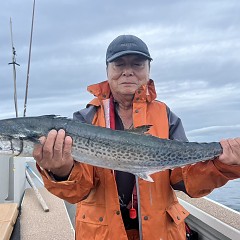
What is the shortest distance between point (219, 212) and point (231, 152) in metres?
1.58

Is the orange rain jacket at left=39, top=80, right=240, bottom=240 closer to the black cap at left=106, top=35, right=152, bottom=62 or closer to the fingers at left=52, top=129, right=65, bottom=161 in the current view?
the fingers at left=52, top=129, right=65, bottom=161

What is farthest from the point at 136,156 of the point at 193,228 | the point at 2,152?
the point at 193,228

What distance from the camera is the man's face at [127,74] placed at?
2.91 meters

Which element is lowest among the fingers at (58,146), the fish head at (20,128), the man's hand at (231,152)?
the man's hand at (231,152)

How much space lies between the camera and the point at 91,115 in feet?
9.84

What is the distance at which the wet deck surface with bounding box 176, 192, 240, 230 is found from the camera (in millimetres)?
3707

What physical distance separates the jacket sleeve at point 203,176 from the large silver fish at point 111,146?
8 cm

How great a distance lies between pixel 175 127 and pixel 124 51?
79 centimetres

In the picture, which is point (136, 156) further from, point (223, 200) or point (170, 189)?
point (223, 200)

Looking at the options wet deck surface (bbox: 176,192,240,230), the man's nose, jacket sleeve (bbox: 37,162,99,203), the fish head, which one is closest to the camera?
jacket sleeve (bbox: 37,162,99,203)

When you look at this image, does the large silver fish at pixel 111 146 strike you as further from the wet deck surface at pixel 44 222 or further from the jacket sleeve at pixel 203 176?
the wet deck surface at pixel 44 222

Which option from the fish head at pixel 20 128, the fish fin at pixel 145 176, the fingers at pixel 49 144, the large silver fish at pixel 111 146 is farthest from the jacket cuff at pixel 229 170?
the fish head at pixel 20 128

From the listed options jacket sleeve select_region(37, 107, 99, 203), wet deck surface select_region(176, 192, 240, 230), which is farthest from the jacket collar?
wet deck surface select_region(176, 192, 240, 230)

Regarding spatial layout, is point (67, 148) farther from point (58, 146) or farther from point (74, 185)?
point (74, 185)
